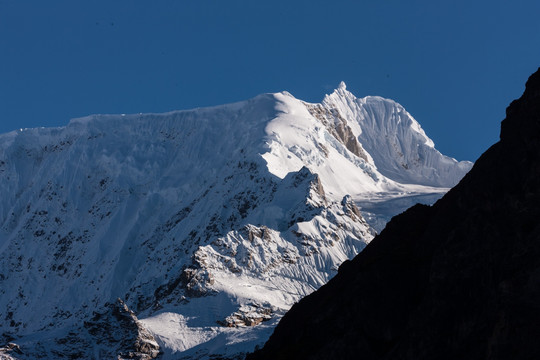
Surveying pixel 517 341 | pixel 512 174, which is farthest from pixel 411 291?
pixel 517 341

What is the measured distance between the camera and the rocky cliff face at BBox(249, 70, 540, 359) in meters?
56.2

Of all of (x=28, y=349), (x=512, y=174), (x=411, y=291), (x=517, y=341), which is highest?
(x=28, y=349)

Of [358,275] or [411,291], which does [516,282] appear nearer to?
[411,291]

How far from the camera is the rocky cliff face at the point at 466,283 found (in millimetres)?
56188

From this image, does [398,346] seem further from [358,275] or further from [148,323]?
[148,323]

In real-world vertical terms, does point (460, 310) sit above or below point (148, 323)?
below

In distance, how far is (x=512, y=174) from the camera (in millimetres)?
62562

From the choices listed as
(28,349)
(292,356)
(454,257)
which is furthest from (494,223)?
(28,349)

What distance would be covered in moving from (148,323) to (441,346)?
134405 mm

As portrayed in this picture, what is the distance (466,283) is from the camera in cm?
6103

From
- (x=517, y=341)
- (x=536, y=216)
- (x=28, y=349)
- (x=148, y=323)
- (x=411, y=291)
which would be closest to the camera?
(x=517, y=341)

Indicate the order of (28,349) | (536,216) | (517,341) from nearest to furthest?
1. (517,341)
2. (536,216)
3. (28,349)

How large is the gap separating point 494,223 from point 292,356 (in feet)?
55.6

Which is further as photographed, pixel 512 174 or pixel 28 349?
pixel 28 349
